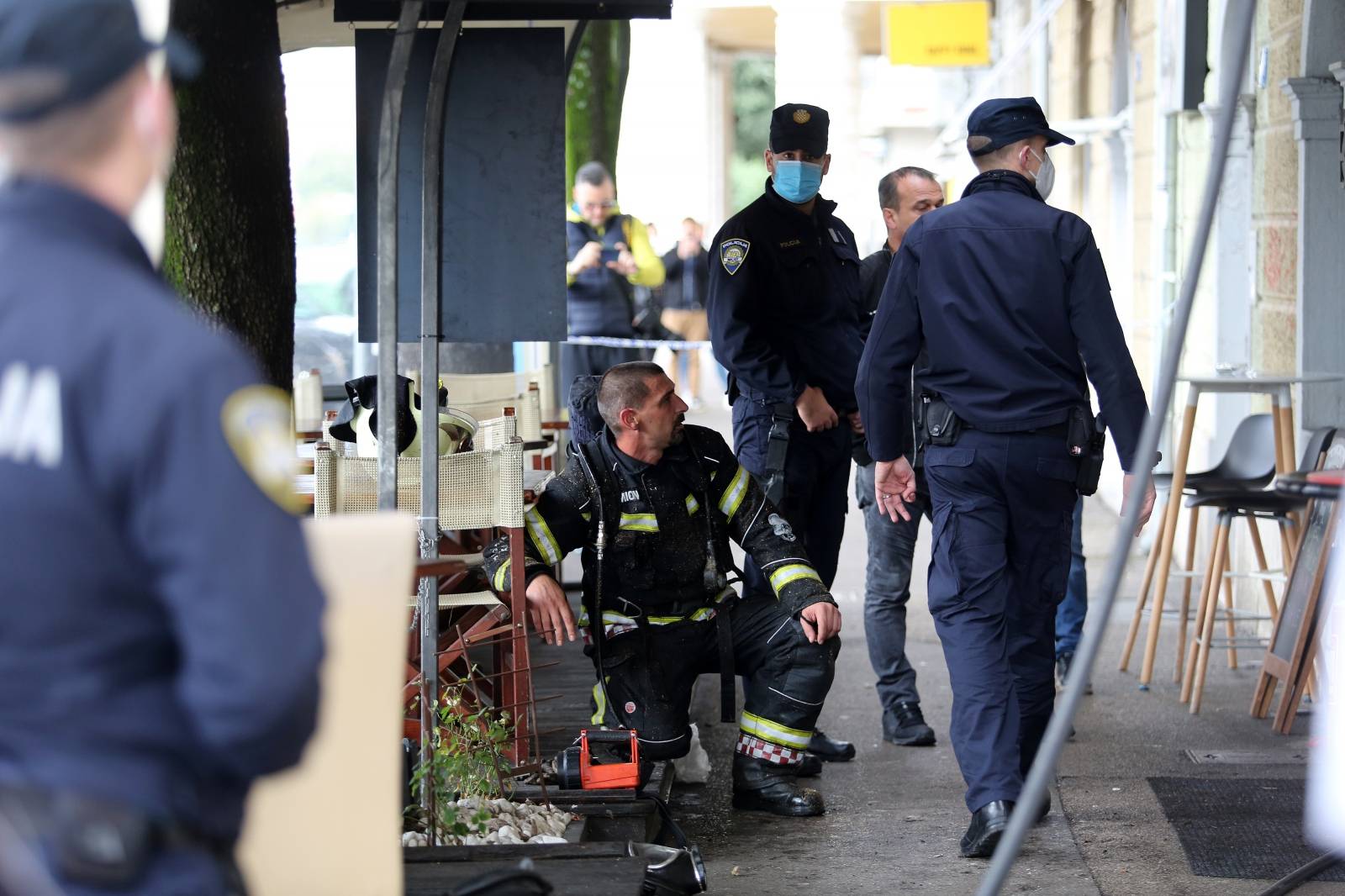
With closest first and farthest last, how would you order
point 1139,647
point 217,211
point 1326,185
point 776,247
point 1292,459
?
point 217,211 → point 776,247 → point 1292,459 → point 1326,185 → point 1139,647

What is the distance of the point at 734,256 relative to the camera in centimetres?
553

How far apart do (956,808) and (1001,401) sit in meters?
1.33

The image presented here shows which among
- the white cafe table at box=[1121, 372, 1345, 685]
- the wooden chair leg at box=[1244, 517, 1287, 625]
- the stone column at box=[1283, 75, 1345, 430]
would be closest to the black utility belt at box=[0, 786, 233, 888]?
the white cafe table at box=[1121, 372, 1345, 685]

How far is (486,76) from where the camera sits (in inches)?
170

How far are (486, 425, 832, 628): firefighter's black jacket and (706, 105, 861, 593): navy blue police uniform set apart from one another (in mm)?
634

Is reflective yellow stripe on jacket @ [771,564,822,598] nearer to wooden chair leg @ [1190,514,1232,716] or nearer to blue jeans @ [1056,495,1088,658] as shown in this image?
blue jeans @ [1056,495,1088,658]

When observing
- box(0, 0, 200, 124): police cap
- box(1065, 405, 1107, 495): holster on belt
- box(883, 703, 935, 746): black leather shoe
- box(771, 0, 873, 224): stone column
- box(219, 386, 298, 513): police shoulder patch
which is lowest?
box(883, 703, 935, 746): black leather shoe

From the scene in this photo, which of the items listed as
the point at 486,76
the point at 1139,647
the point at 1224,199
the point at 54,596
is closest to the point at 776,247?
the point at 486,76

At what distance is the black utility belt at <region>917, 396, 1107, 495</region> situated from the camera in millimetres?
4480

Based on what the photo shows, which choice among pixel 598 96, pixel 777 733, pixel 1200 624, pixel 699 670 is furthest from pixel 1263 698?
pixel 598 96

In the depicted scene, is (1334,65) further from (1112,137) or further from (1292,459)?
(1112,137)

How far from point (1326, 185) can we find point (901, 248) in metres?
2.76

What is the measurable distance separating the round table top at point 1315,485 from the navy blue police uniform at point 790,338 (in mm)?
2563

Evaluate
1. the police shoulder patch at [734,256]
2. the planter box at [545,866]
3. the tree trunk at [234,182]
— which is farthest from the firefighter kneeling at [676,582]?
the planter box at [545,866]
